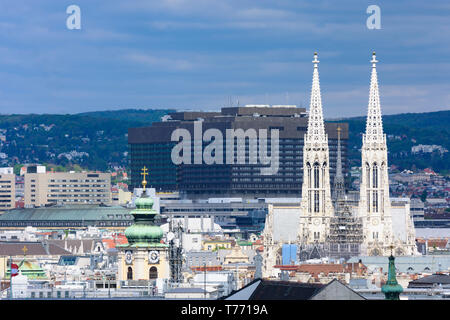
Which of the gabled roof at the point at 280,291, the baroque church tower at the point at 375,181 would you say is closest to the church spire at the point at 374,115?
the baroque church tower at the point at 375,181

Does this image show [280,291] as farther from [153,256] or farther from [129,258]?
[129,258]

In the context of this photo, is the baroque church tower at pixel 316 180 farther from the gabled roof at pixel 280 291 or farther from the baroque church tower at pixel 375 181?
the gabled roof at pixel 280 291

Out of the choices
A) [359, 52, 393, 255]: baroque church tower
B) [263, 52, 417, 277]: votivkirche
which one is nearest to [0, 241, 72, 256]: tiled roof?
[263, 52, 417, 277]: votivkirche

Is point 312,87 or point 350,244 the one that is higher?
point 312,87

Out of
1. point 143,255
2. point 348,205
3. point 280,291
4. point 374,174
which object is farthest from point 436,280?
point 348,205
